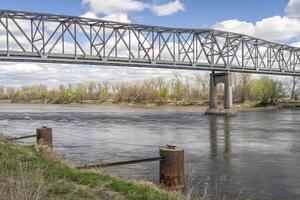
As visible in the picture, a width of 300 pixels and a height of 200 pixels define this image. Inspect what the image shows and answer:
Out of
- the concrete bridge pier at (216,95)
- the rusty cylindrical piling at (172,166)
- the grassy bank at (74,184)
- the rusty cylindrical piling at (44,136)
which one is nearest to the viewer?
the grassy bank at (74,184)

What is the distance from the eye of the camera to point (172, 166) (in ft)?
43.4

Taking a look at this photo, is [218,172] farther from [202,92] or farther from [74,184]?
[202,92]

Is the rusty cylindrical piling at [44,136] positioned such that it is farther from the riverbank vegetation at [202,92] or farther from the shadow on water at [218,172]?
the riverbank vegetation at [202,92]

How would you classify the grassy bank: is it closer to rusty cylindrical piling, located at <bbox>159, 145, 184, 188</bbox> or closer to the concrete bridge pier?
rusty cylindrical piling, located at <bbox>159, 145, 184, 188</bbox>

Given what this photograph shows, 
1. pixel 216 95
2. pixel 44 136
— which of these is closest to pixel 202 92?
pixel 216 95

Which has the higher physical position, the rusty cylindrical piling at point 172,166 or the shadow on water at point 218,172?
the rusty cylindrical piling at point 172,166

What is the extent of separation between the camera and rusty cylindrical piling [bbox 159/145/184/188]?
43.3ft

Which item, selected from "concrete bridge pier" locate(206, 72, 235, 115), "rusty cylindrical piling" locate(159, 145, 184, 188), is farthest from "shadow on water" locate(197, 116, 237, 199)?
"concrete bridge pier" locate(206, 72, 235, 115)

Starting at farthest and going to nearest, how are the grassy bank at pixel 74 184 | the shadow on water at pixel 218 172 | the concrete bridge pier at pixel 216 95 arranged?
1. the concrete bridge pier at pixel 216 95
2. the shadow on water at pixel 218 172
3. the grassy bank at pixel 74 184

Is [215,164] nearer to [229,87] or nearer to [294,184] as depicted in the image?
[294,184]

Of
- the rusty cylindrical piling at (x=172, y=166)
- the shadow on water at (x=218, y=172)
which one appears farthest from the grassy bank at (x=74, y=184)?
the shadow on water at (x=218, y=172)

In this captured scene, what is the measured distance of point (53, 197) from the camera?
9461 millimetres

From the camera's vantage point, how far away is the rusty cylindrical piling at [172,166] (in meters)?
13.2

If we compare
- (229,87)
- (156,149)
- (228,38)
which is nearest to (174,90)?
(228,38)
